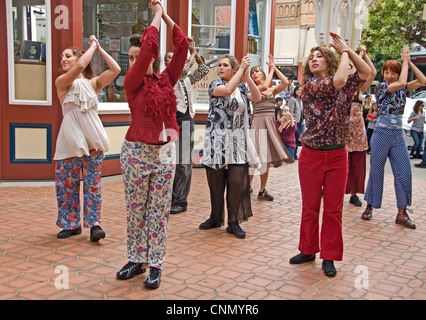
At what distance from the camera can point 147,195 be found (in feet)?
12.8

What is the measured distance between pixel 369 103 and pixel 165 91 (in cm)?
1079

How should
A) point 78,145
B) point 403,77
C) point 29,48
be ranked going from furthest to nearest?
point 29,48 < point 403,77 < point 78,145

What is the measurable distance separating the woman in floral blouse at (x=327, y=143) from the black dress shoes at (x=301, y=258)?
0.85 feet

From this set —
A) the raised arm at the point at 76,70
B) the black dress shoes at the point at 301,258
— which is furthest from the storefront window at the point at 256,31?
the black dress shoes at the point at 301,258

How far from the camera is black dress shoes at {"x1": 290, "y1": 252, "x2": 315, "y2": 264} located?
15.1 ft

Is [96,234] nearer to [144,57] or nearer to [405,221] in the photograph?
[144,57]

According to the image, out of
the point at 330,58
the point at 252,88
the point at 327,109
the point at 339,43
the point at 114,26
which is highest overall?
the point at 114,26

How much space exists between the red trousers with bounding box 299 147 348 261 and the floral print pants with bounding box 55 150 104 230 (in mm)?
2140

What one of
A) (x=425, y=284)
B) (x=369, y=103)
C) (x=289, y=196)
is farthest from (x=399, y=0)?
(x=425, y=284)

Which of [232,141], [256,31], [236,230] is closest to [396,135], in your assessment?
[232,141]

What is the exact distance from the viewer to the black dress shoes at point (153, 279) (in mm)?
3826

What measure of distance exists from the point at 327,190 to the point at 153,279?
173 centimetres

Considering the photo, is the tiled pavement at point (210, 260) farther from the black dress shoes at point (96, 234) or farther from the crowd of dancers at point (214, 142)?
the crowd of dancers at point (214, 142)

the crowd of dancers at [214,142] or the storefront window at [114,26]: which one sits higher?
the storefront window at [114,26]
